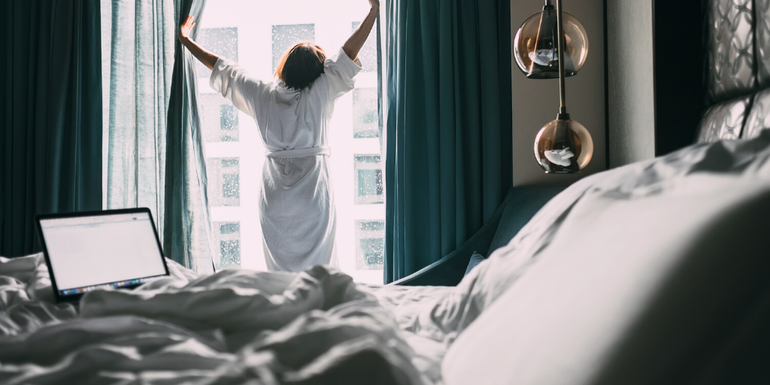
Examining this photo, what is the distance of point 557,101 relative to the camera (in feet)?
7.23

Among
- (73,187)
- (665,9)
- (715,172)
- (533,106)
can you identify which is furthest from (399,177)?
(715,172)

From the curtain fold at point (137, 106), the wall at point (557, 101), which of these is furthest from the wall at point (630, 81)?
the curtain fold at point (137, 106)

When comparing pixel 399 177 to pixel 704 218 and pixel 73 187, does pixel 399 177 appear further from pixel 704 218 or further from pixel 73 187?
pixel 704 218

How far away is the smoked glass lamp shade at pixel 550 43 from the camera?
1.21 metres

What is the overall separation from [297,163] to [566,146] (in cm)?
135

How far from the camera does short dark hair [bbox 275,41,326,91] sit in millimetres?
2154

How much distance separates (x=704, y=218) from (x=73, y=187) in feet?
9.81

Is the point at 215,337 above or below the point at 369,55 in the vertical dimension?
below

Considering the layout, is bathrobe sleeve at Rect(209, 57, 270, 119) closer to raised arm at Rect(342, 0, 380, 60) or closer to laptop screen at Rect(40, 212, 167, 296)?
raised arm at Rect(342, 0, 380, 60)

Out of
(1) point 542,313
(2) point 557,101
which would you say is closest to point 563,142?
(1) point 542,313

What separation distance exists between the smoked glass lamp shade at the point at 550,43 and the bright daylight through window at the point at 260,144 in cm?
151

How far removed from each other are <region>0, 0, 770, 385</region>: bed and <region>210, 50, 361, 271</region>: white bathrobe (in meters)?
1.37

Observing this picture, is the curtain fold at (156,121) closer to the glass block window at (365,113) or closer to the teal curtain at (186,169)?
the teal curtain at (186,169)

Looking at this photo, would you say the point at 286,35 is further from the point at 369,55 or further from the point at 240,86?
the point at 240,86
